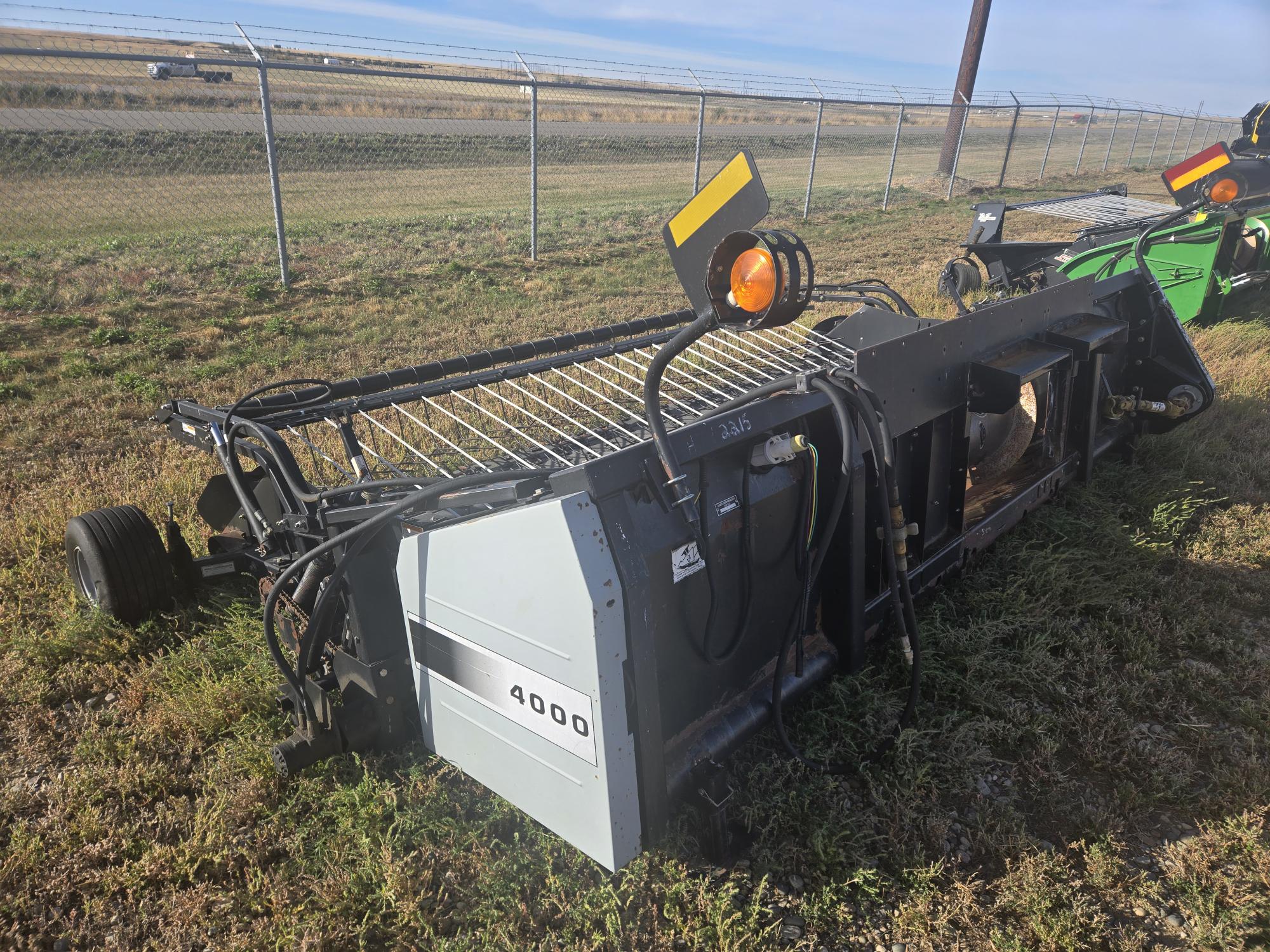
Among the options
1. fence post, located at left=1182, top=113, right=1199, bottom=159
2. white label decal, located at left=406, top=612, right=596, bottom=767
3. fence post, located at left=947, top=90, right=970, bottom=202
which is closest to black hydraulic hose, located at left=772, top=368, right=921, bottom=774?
white label decal, located at left=406, top=612, right=596, bottom=767

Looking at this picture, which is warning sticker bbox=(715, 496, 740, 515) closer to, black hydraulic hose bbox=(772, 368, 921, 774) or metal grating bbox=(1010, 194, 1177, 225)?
black hydraulic hose bbox=(772, 368, 921, 774)

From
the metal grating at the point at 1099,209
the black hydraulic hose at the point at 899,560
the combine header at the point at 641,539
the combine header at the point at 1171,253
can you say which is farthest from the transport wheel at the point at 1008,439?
the metal grating at the point at 1099,209

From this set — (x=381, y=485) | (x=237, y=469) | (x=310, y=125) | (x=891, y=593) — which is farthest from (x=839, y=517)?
(x=310, y=125)

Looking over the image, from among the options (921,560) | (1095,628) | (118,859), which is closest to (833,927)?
(921,560)

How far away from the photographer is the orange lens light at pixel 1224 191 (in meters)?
4.57

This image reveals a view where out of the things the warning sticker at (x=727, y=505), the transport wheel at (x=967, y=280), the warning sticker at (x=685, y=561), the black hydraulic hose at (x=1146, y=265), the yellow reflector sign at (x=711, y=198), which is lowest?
the transport wheel at (x=967, y=280)

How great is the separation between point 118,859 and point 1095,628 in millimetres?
3267

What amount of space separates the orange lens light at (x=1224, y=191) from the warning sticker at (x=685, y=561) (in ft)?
14.3

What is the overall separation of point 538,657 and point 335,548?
29.1 inches

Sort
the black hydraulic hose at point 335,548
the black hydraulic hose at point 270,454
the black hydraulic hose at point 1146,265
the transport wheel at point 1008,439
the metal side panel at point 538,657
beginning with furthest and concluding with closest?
the black hydraulic hose at point 1146,265 → the transport wheel at point 1008,439 → the black hydraulic hose at point 270,454 → the black hydraulic hose at point 335,548 → the metal side panel at point 538,657

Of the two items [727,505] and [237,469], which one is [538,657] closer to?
[727,505]

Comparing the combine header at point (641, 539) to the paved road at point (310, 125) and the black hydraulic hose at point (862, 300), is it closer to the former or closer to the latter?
the black hydraulic hose at point (862, 300)

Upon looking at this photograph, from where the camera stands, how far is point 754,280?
150 cm

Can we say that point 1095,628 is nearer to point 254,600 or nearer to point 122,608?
point 254,600
